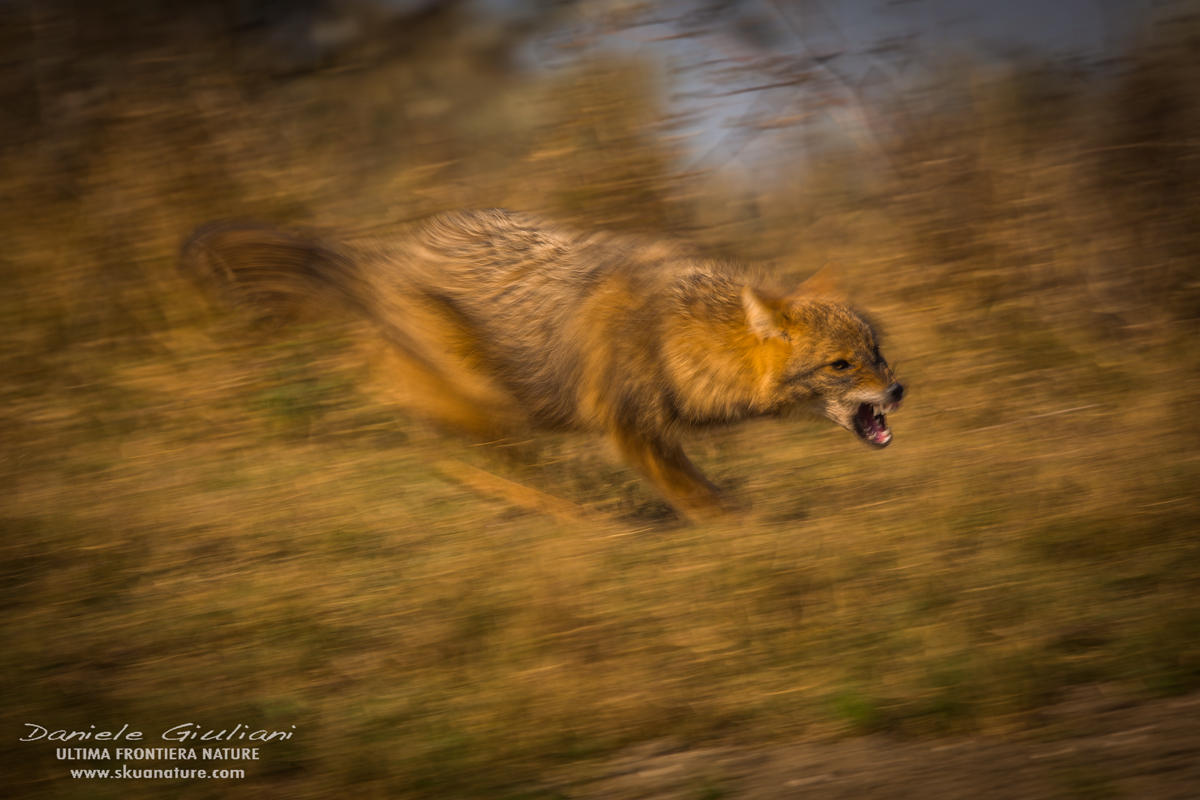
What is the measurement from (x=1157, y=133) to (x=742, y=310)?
360 cm

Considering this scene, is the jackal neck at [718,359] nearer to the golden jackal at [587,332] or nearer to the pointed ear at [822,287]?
the golden jackal at [587,332]

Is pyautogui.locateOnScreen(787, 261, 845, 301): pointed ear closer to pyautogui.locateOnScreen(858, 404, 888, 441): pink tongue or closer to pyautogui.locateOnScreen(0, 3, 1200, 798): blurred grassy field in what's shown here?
pyautogui.locateOnScreen(858, 404, 888, 441): pink tongue

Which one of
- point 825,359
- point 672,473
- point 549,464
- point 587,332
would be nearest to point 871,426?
point 825,359

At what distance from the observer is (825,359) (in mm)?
5027

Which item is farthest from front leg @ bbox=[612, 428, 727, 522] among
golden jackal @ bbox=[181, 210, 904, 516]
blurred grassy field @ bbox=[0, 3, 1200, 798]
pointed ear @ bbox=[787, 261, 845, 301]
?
pointed ear @ bbox=[787, 261, 845, 301]

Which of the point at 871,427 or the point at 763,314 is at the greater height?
the point at 763,314

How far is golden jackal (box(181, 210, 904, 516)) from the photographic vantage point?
5.08 m

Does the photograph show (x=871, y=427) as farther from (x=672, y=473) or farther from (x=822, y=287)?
(x=672, y=473)

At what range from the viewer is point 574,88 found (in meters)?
7.32

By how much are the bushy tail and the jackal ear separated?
225 cm

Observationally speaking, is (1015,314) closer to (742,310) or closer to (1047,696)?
(742,310)

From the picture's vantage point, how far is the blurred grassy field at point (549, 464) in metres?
3.71

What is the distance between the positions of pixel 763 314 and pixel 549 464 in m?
1.40

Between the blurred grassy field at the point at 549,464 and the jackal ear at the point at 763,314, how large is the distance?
2.26ft
